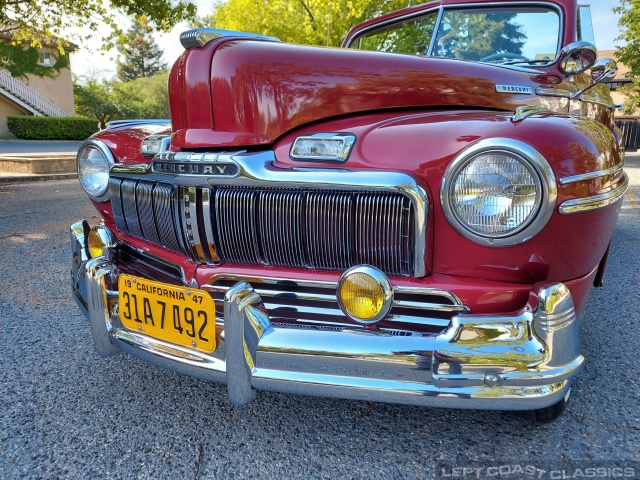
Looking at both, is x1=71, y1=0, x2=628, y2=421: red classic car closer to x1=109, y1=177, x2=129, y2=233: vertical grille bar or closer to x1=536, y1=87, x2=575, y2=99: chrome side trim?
x1=109, y1=177, x2=129, y2=233: vertical grille bar

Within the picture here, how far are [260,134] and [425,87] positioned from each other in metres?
0.71

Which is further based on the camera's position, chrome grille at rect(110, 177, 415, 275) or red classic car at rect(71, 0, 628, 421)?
chrome grille at rect(110, 177, 415, 275)

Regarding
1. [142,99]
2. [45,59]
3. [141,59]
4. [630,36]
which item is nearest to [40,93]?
[45,59]

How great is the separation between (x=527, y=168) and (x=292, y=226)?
73 cm

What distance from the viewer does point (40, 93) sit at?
25219mm

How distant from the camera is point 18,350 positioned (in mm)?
2389

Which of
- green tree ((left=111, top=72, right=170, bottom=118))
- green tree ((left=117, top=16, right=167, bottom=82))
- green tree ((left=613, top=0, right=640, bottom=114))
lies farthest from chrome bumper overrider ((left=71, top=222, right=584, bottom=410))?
green tree ((left=117, top=16, right=167, bottom=82))

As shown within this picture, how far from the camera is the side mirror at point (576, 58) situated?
2287mm

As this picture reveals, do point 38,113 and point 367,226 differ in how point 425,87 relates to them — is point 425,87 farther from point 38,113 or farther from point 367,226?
point 38,113

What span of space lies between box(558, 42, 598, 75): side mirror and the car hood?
0.68 m

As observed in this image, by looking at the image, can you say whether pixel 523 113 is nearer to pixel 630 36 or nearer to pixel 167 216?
pixel 167 216

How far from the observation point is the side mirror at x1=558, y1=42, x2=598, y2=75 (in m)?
2.29

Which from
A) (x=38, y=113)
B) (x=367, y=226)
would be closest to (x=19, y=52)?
(x=38, y=113)

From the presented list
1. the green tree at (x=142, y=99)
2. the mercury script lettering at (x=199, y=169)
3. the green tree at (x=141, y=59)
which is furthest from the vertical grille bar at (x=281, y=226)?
the green tree at (x=141, y=59)
